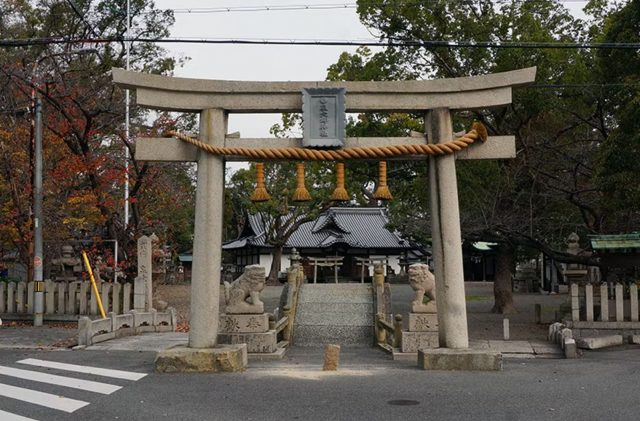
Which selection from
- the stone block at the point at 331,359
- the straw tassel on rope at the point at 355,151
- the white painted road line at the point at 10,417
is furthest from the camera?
the stone block at the point at 331,359

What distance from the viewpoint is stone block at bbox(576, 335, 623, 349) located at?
14334mm

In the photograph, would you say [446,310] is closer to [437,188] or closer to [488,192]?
[437,188]

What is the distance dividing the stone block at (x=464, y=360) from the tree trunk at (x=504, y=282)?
14.7 m

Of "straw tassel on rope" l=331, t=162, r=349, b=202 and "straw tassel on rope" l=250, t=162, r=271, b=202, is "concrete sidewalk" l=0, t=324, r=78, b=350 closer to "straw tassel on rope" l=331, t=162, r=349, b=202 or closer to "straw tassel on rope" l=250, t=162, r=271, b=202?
"straw tassel on rope" l=250, t=162, r=271, b=202

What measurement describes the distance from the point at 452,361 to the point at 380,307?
9825mm

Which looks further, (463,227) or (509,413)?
(463,227)

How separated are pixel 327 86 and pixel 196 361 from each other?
193 inches

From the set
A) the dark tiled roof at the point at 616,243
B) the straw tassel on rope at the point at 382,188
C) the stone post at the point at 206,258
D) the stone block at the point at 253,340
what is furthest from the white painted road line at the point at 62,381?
the dark tiled roof at the point at 616,243

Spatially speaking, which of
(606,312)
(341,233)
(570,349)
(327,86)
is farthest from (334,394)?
(341,233)

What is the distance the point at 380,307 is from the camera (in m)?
20.3

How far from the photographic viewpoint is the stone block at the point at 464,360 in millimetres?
10500

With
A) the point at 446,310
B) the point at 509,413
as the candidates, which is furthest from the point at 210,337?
the point at 509,413

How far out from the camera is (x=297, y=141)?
11031mm

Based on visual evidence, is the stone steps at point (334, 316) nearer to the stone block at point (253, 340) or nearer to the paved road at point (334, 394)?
the stone block at point (253, 340)
